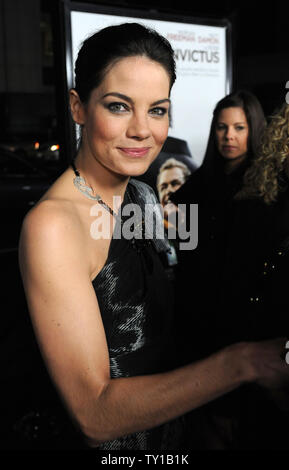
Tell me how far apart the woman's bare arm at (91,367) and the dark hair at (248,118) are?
7.66ft

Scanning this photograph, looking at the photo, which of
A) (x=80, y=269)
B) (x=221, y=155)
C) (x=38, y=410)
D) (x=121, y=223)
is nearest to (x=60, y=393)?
(x=80, y=269)

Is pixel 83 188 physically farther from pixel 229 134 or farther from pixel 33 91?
pixel 33 91

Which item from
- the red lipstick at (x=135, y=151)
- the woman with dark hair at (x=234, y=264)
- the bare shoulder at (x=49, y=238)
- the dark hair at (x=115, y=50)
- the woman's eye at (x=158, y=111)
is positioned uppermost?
the dark hair at (x=115, y=50)

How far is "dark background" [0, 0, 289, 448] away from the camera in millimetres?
2627

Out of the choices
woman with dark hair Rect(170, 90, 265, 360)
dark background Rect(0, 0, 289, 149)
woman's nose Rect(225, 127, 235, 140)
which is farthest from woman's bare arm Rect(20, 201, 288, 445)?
dark background Rect(0, 0, 289, 149)

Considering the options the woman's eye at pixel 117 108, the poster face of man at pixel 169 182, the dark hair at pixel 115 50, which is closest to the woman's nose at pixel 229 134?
the poster face of man at pixel 169 182

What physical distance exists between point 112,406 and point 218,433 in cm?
109

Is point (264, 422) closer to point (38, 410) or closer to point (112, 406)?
point (112, 406)

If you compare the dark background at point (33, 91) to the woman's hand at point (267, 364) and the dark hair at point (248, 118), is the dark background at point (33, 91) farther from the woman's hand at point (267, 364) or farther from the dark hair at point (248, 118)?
the woman's hand at point (267, 364)

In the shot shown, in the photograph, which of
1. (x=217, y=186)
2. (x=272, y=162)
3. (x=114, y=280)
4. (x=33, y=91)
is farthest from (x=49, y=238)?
(x=33, y=91)

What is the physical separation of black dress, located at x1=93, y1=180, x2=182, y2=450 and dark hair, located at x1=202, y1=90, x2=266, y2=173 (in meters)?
1.90

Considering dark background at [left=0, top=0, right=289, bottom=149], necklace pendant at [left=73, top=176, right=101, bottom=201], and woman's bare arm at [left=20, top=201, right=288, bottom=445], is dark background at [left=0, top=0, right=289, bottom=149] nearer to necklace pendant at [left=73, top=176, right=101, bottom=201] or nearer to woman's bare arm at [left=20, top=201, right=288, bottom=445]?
necklace pendant at [left=73, top=176, right=101, bottom=201]

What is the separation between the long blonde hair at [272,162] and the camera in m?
1.67

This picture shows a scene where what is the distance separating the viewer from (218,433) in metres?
1.81
